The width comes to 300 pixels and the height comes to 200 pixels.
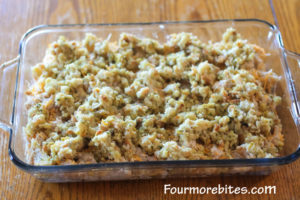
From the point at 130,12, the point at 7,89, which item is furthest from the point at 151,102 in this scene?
the point at 130,12

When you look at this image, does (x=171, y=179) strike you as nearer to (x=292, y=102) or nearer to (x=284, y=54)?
(x=292, y=102)

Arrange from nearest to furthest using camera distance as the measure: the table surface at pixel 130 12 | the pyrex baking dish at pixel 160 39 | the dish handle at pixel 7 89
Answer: the pyrex baking dish at pixel 160 39 → the dish handle at pixel 7 89 → the table surface at pixel 130 12

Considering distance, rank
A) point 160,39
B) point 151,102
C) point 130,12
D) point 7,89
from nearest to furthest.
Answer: point 151,102 < point 7,89 < point 160,39 < point 130,12

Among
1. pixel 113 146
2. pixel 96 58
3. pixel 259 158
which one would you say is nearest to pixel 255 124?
pixel 259 158

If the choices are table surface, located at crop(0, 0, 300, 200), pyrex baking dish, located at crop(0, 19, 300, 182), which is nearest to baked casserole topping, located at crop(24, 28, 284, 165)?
pyrex baking dish, located at crop(0, 19, 300, 182)

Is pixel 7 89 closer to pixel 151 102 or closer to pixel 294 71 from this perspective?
pixel 151 102

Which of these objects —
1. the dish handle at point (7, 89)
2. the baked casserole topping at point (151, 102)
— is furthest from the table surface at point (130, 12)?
the baked casserole topping at point (151, 102)

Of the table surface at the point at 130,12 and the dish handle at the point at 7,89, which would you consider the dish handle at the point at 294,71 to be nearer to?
the table surface at the point at 130,12
